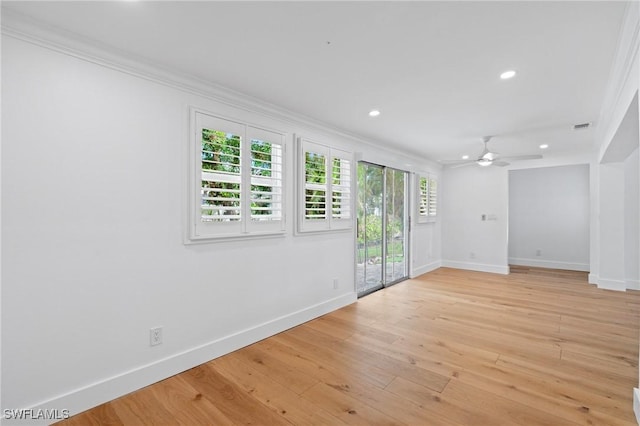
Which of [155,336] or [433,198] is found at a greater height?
[433,198]

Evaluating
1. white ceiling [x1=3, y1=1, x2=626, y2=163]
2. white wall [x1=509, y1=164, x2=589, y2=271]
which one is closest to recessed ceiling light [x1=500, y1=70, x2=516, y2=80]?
white ceiling [x1=3, y1=1, x2=626, y2=163]

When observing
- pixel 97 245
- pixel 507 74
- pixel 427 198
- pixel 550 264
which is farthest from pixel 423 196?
pixel 97 245

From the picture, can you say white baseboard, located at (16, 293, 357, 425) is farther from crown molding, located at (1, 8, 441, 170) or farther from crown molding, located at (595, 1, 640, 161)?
crown molding, located at (595, 1, 640, 161)

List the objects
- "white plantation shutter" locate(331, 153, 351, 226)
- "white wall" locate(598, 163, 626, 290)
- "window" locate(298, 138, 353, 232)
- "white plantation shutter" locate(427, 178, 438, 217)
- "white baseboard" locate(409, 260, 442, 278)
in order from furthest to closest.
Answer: "white plantation shutter" locate(427, 178, 438, 217)
"white baseboard" locate(409, 260, 442, 278)
"white wall" locate(598, 163, 626, 290)
"white plantation shutter" locate(331, 153, 351, 226)
"window" locate(298, 138, 353, 232)

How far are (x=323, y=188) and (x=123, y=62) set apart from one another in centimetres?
232

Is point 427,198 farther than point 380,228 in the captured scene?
Yes

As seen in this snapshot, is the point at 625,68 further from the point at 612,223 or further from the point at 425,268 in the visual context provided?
the point at 425,268

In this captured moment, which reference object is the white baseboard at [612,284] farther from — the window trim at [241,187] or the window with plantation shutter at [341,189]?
the window trim at [241,187]

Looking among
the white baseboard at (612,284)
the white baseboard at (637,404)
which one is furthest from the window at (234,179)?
the white baseboard at (612,284)

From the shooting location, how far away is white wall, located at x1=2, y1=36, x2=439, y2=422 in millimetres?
1768

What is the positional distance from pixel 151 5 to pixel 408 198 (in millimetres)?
5020

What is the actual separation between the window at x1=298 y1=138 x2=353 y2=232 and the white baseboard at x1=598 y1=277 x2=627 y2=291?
4561 millimetres

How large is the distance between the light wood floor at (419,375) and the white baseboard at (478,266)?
227 centimetres

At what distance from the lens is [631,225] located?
4.95 m
